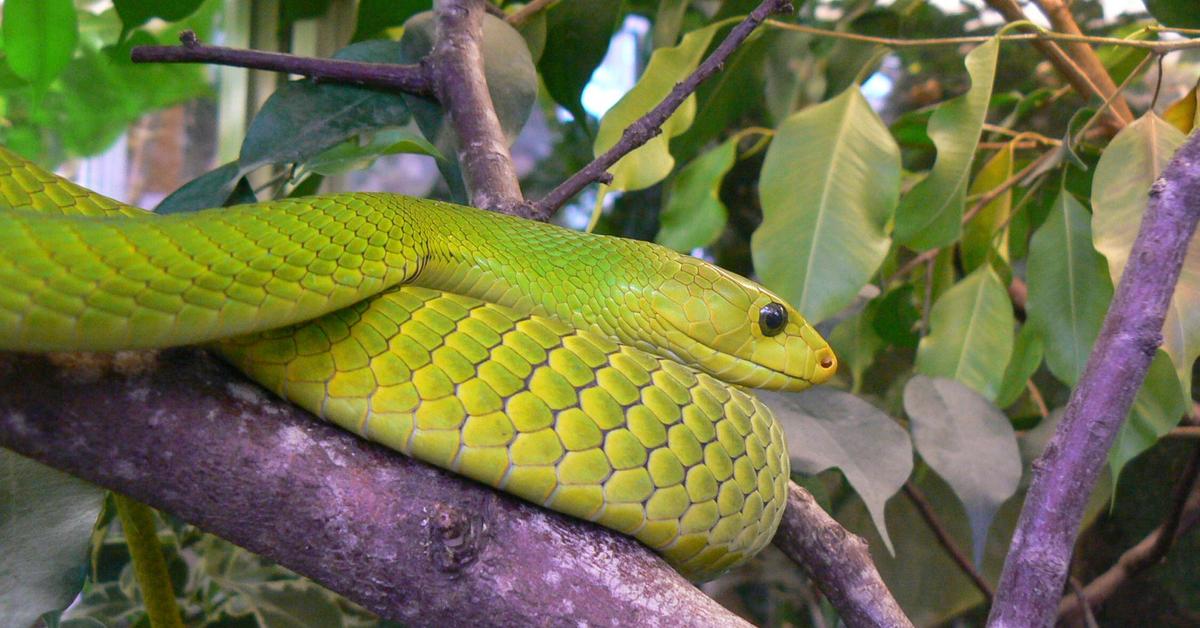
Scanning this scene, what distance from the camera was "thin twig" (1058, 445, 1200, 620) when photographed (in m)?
2.02

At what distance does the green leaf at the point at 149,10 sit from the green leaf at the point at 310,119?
26cm

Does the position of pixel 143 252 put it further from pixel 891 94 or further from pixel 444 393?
pixel 891 94

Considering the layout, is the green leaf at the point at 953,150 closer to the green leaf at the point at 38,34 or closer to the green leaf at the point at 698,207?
the green leaf at the point at 698,207

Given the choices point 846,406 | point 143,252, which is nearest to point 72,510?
point 143,252

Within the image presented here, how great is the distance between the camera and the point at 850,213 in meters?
1.57

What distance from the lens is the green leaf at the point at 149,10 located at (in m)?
1.57

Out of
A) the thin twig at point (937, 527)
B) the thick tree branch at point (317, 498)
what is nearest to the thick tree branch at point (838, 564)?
the thick tree branch at point (317, 498)

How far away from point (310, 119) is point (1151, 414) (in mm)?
1480

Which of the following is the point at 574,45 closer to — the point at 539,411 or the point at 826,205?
the point at 826,205

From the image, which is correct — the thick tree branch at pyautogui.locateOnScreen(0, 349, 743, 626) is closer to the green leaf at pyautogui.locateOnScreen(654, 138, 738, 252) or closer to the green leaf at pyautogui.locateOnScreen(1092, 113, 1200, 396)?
the green leaf at pyautogui.locateOnScreen(1092, 113, 1200, 396)

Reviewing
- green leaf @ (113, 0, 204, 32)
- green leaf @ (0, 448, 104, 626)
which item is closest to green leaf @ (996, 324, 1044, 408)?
green leaf @ (0, 448, 104, 626)

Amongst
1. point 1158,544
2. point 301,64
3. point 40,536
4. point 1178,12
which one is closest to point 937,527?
point 1158,544

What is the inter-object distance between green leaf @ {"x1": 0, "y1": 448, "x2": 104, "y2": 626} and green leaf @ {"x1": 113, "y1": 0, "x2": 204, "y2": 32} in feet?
2.76

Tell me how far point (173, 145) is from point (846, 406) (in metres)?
4.22
